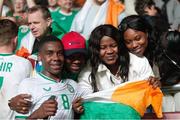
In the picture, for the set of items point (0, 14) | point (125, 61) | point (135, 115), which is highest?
point (0, 14)

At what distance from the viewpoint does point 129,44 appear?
16.9 feet

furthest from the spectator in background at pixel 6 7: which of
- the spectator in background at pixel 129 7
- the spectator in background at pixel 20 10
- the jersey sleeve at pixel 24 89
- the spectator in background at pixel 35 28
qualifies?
the jersey sleeve at pixel 24 89

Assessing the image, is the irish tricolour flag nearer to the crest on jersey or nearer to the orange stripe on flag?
the orange stripe on flag

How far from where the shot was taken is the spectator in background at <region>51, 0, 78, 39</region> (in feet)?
21.2

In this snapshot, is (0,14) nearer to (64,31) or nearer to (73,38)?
(64,31)

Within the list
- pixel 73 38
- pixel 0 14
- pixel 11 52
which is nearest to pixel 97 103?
pixel 73 38

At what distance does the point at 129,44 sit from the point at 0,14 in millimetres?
2156

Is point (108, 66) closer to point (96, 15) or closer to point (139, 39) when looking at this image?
point (139, 39)

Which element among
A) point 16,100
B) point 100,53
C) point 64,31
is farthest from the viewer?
point 64,31

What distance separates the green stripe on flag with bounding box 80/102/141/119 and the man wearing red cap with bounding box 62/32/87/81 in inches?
14.5

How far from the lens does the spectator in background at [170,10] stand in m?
6.61

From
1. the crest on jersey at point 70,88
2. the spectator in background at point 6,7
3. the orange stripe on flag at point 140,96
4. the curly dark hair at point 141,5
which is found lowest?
the orange stripe on flag at point 140,96

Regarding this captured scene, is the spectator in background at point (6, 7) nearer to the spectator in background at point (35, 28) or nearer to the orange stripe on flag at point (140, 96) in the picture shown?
the spectator in background at point (35, 28)

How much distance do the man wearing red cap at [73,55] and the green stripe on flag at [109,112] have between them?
369mm
